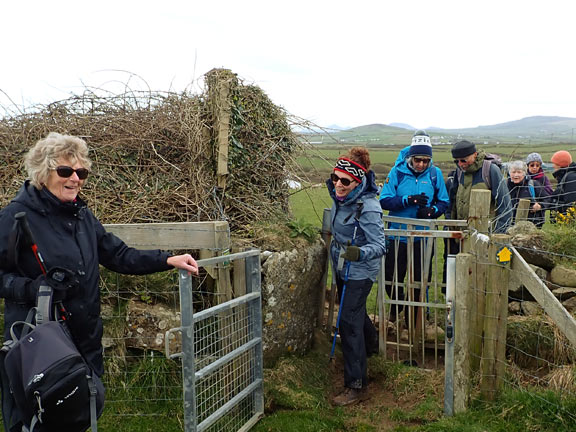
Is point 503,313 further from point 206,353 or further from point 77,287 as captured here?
point 77,287

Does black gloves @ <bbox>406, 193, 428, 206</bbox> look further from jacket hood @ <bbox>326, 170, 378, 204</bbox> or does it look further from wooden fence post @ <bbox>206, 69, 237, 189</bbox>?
wooden fence post @ <bbox>206, 69, 237, 189</bbox>

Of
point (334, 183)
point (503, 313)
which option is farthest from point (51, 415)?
A: point (503, 313)

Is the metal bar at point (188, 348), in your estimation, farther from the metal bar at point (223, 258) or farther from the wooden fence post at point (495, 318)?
the wooden fence post at point (495, 318)

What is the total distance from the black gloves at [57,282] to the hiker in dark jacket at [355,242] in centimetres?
279

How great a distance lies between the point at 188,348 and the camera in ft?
12.5

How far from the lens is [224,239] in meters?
4.65

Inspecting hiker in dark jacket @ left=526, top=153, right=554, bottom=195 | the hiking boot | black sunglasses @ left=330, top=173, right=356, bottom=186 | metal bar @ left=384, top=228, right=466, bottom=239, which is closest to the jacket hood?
black sunglasses @ left=330, top=173, right=356, bottom=186

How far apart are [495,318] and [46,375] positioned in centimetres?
375

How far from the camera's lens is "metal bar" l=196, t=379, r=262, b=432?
13.2 feet

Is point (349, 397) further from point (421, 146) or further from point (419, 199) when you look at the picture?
point (421, 146)

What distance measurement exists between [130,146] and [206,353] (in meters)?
3.32

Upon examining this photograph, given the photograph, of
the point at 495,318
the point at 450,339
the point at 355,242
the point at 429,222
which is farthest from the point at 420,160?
the point at 450,339

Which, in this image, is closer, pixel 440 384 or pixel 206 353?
pixel 206 353

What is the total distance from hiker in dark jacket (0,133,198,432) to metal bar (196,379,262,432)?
1032mm
